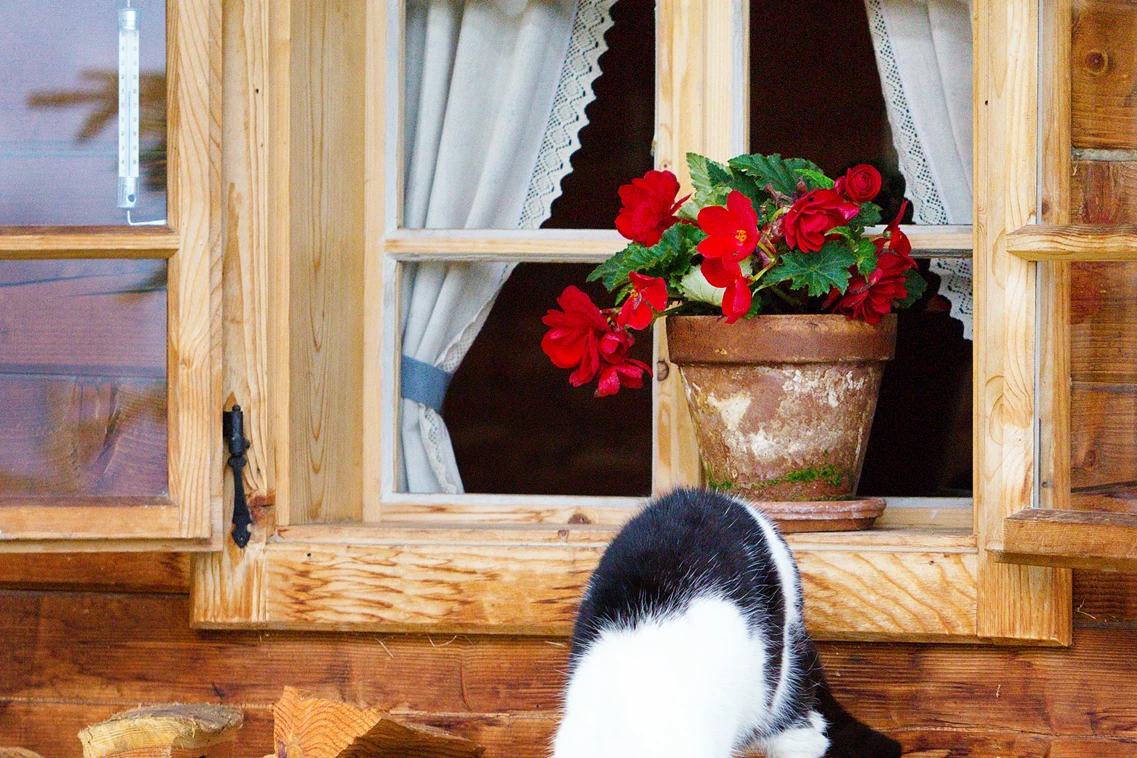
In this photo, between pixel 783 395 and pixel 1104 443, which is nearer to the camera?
pixel 1104 443

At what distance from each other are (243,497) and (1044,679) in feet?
3.92

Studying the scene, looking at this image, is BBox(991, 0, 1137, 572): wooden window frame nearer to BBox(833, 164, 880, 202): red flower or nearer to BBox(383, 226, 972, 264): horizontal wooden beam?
BBox(833, 164, 880, 202): red flower

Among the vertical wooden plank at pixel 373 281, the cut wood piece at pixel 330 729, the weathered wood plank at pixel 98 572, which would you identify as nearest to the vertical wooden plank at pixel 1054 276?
the cut wood piece at pixel 330 729

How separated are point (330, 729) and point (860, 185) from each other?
0.99 metres

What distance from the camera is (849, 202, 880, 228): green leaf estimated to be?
4.85 ft

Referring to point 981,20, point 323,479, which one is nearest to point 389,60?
point 323,479

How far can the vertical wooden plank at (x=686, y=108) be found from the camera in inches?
67.0

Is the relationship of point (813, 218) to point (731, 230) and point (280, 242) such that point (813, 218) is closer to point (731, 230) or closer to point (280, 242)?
point (731, 230)

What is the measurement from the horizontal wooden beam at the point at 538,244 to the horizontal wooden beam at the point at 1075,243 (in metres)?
0.31

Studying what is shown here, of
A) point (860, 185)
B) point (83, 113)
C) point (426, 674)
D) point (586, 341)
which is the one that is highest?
point (83, 113)

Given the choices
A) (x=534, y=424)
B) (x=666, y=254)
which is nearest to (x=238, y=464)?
(x=666, y=254)

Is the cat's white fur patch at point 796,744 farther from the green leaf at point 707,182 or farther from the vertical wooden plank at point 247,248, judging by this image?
the vertical wooden plank at point 247,248

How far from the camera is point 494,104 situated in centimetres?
190

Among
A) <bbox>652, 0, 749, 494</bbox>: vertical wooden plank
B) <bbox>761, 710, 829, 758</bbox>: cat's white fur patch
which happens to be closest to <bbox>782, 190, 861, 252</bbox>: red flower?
<bbox>652, 0, 749, 494</bbox>: vertical wooden plank
